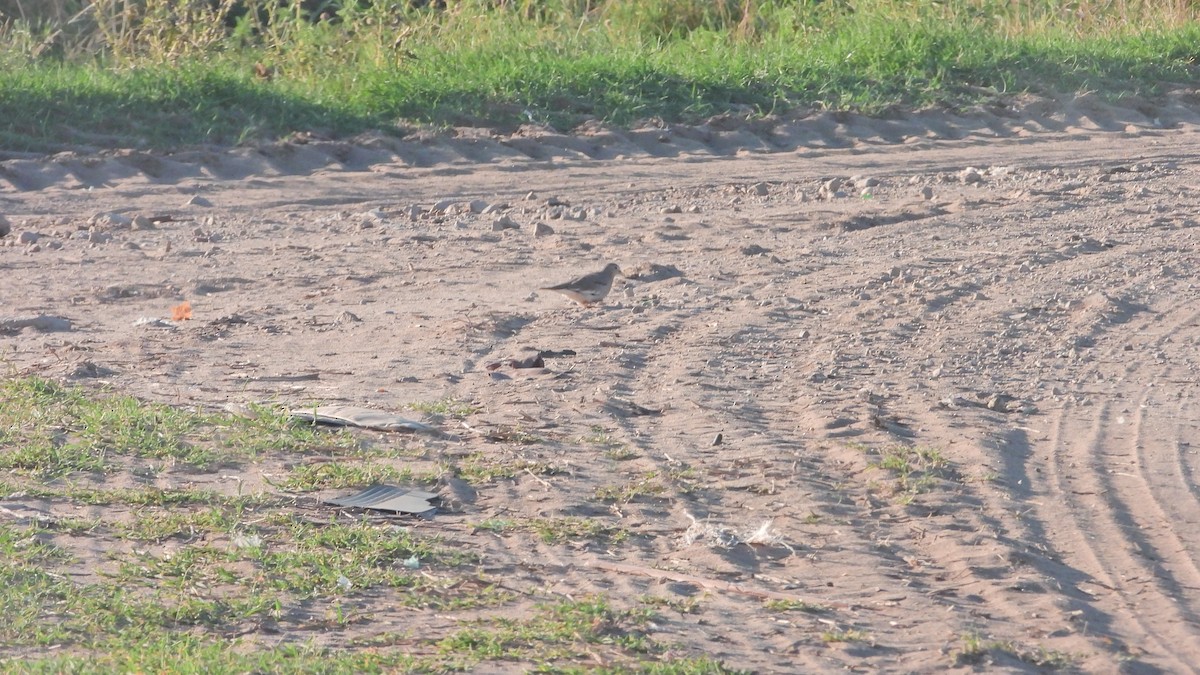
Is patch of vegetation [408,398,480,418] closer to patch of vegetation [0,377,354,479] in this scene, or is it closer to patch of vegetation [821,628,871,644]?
patch of vegetation [0,377,354,479]

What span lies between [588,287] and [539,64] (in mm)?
4053

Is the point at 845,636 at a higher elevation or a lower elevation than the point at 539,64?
lower

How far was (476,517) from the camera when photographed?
3.66 meters

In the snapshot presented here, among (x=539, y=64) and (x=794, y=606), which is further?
(x=539, y=64)

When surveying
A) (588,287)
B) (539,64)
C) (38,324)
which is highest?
(539,64)

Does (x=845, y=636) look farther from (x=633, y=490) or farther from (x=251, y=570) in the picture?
(x=251, y=570)

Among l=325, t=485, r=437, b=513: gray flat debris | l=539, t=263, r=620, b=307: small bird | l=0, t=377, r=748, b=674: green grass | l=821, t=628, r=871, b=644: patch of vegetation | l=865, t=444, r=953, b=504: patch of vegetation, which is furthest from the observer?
l=539, t=263, r=620, b=307: small bird

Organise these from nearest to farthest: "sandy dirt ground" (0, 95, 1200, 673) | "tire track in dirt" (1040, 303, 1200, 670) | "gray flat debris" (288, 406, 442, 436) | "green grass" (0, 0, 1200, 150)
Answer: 1. "tire track in dirt" (1040, 303, 1200, 670)
2. "sandy dirt ground" (0, 95, 1200, 673)
3. "gray flat debris" (288, 406, 442, 436)
4. "green grass" (0, 0, 1200, 150)

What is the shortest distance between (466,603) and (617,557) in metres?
0.43

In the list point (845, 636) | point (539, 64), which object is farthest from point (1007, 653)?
point (539, 64)

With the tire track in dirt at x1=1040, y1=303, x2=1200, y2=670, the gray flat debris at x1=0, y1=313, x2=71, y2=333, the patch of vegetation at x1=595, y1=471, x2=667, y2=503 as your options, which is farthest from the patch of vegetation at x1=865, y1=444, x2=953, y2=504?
the gray flat debris at x1=0, y1=313, x2=71, y2=333

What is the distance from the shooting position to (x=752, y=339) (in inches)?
207

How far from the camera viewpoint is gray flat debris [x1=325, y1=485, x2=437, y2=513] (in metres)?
3.69

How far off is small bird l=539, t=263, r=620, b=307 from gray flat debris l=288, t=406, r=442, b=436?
133cm
